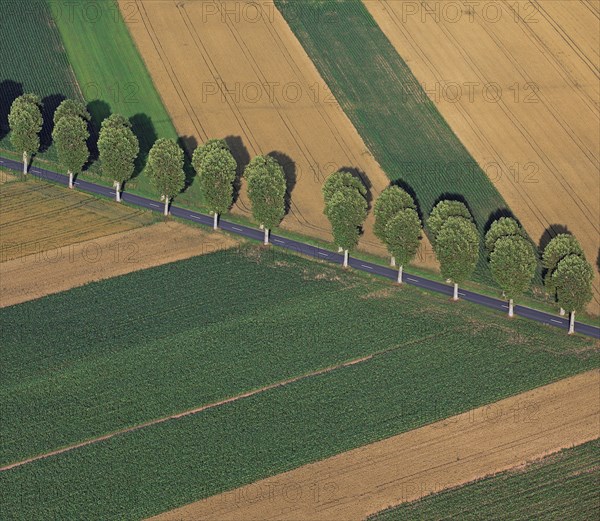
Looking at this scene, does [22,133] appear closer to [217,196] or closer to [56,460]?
[217,196]

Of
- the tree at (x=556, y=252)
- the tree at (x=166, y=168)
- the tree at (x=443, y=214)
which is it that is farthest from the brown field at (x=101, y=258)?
the tree at (x=556, y=252)

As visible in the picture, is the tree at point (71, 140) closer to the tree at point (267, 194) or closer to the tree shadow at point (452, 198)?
the tree at point (267, 194)

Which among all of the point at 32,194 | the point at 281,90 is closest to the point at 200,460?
the point at 32,194

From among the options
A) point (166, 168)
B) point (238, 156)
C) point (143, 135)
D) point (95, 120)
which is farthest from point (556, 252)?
point (95, 120)

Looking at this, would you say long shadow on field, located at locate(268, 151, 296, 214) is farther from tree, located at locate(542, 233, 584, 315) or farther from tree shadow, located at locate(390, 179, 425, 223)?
tree, located at locate(542, 233, 584, 315)

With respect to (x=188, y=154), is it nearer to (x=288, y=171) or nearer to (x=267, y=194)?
(x=288, y=171)
